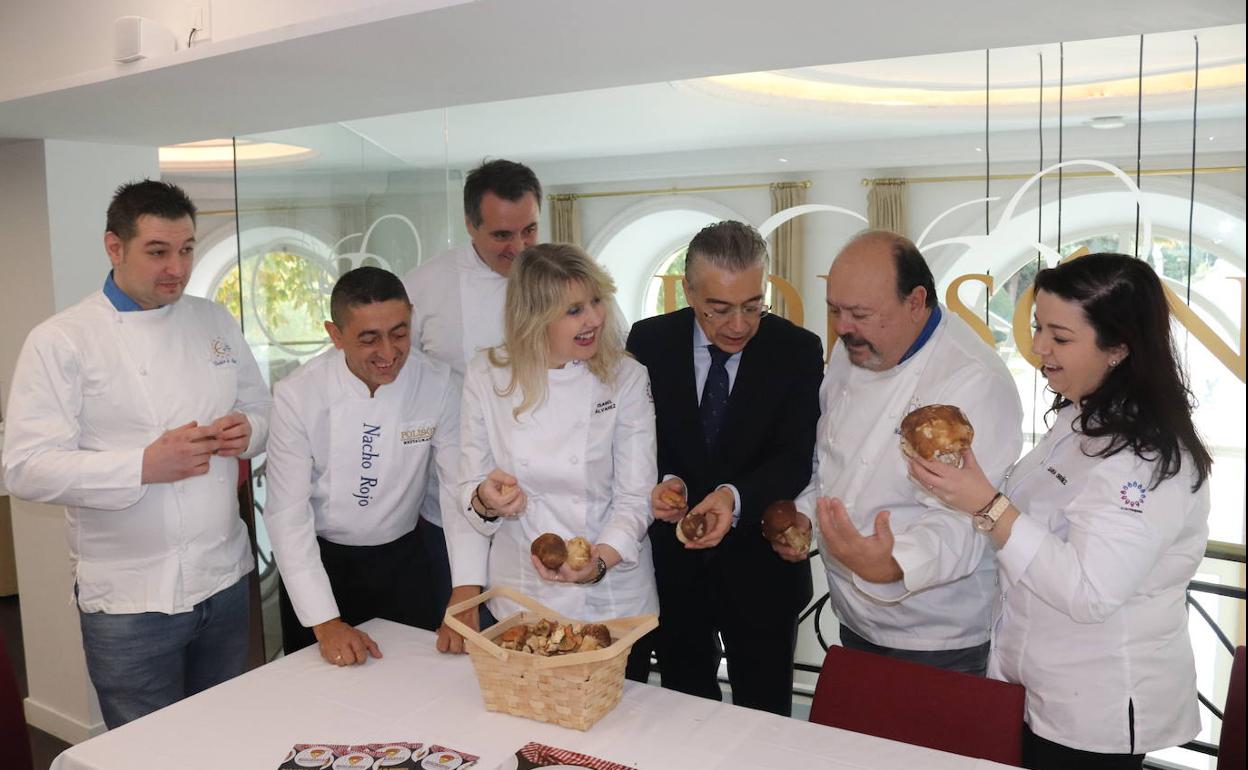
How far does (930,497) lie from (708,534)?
0.51m

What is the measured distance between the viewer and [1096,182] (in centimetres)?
590

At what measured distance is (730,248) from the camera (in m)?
2.25

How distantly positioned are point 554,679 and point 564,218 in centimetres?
1026

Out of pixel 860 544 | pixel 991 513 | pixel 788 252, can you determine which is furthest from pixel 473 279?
pixel 788 252

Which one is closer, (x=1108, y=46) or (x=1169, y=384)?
(x=1169, y=384)

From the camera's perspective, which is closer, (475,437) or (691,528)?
(691,528)

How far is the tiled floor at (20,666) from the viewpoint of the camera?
3527mm

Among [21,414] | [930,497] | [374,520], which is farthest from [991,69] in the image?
[21,414]

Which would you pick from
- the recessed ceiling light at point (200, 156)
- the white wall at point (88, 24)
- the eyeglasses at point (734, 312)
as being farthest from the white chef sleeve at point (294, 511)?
the recessed ceiling light at point (200, 156)

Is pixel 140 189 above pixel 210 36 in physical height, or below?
below

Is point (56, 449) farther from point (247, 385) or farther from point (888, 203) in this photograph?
point (888, 203)

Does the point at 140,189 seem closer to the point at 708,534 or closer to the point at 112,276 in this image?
the point at 112,276

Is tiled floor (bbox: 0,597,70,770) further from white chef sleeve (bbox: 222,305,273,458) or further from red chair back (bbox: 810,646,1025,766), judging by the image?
Result: red chair back (bbox: 810,646,1025,766)

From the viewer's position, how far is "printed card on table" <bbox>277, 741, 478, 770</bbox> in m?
1.59
